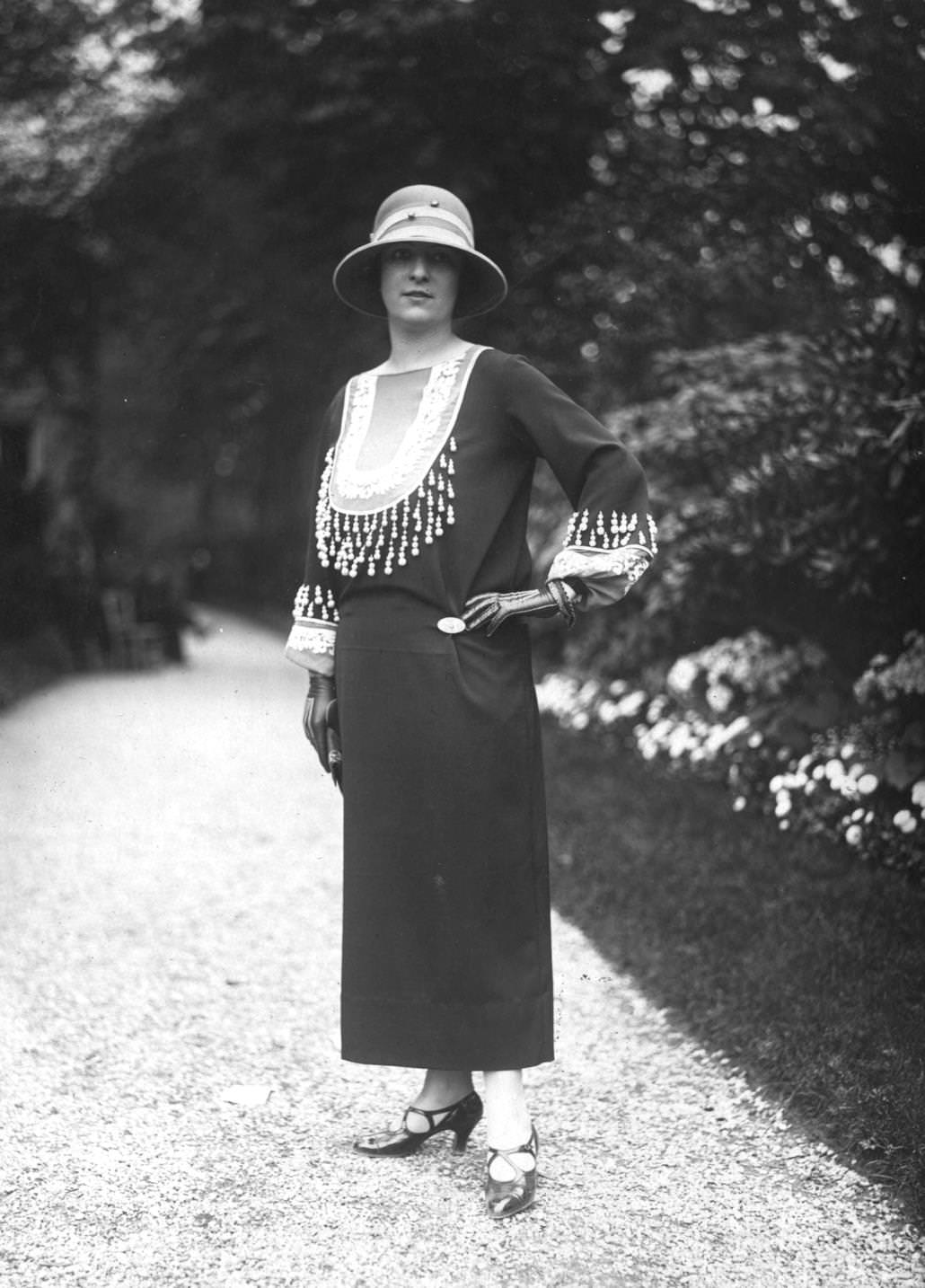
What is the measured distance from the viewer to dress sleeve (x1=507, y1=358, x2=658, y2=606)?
2621 mm

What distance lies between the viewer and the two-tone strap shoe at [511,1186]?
259 centimetres

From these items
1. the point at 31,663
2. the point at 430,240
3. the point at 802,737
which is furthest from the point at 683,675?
the point at 31,663

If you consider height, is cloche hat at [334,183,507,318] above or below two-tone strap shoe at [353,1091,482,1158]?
above

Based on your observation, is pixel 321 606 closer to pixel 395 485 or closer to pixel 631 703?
pixel 395 485

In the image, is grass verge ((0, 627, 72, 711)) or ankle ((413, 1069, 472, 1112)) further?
grass verge ((0, 627, 72, 711))

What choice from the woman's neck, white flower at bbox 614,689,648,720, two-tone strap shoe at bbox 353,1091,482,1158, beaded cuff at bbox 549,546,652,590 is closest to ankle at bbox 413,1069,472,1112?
two-tone strap shoe at bbox 353,1091,482,1158

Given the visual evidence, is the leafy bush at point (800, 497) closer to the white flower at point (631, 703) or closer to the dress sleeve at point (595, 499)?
the white flower at point (631, 703)

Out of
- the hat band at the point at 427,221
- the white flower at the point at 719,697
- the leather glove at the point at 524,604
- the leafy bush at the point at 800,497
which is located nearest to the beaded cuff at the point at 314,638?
the leather glove at the point at 524,604

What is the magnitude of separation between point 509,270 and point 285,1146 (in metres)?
7.14

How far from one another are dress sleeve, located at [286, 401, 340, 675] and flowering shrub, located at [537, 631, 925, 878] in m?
2.06

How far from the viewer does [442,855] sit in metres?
2.71

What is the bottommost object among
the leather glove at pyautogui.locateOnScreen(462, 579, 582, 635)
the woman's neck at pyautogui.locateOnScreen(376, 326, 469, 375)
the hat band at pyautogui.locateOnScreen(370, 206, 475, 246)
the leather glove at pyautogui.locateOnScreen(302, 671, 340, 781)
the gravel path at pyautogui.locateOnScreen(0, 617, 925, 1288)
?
the gravel path at pyautogui.locateOnScreen(0, 617, 925, 1288)

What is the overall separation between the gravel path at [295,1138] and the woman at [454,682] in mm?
243

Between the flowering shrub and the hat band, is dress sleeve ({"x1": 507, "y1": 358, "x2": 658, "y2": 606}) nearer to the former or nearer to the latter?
the hat band
